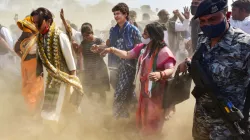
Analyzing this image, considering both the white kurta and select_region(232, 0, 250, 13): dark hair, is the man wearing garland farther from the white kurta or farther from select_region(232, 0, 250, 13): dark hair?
select_region(232, 0, 250, 13): dark hair

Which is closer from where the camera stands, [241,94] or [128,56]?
[241,94]

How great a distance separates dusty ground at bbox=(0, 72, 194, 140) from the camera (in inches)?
188

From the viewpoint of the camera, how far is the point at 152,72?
4.06 meters

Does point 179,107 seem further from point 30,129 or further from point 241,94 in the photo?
point 241,94

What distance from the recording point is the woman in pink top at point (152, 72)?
418 centimetres

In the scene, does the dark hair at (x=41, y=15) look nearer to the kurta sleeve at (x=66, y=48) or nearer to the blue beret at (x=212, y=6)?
the kurta sleeve at (x=66, y=48)

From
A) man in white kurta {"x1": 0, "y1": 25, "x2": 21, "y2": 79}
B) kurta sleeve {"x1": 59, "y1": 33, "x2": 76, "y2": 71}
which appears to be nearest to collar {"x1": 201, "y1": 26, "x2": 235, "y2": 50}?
kurta sleeve {"x1": 59, "y1": 33, "x2": 76, "y2": 71}

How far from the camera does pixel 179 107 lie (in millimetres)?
6402

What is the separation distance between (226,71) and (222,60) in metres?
0.09

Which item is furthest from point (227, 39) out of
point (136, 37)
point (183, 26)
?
point (183, 26)

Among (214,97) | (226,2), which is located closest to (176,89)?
(214,97)

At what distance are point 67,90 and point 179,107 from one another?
9.23 ft

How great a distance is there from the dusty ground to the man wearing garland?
28 cm

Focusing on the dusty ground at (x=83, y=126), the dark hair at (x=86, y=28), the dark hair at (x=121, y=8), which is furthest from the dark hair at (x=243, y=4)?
the dark hair at (x=86, y=28)
